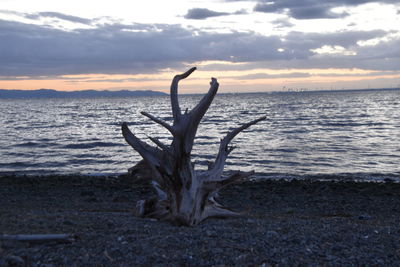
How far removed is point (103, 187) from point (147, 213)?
6835mm

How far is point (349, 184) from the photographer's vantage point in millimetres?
14117

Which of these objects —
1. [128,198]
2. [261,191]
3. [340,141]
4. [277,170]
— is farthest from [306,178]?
[340,141]

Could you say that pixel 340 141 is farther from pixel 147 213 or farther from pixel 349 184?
pixel 147 213

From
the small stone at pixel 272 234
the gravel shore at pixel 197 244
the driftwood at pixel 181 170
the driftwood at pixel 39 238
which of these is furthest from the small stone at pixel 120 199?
the driftwood at pixel 39 238

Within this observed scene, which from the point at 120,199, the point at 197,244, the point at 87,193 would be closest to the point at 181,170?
the point at 197,244

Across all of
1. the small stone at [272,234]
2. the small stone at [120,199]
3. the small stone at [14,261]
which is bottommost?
the small stone at [120,199]

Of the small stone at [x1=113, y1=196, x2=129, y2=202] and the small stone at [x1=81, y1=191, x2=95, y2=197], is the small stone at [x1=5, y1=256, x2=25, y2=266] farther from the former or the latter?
the small stone at [x1=81, y1=191, x2=95, y2=197]

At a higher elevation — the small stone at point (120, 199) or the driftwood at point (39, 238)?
the driftwood at point (39, 238)

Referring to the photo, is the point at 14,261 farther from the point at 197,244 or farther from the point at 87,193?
the point at 87,193

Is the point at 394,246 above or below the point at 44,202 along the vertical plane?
above

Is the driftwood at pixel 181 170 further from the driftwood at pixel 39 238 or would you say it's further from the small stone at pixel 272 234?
the driftwood at pixel 39 238

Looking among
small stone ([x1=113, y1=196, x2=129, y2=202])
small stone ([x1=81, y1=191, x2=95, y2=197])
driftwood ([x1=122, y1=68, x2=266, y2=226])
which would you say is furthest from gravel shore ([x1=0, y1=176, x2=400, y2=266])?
small stone ([x1=81, y1=191, x2=95, y2=197])

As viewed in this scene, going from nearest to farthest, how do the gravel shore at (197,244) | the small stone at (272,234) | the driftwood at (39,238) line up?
the gravel shore at (197,244), the driftwood at (39,238), the small stone at (272,234)

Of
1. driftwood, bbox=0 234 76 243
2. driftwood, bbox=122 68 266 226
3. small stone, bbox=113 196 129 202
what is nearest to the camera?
driftwood, bbox=0 234 76 243
